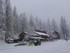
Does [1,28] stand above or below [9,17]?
below

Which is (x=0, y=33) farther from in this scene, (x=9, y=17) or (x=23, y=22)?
(x=23, y=22)

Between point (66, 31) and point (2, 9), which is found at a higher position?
point (2, 9)

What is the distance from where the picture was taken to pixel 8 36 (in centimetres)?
5512

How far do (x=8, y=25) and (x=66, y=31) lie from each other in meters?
55.0

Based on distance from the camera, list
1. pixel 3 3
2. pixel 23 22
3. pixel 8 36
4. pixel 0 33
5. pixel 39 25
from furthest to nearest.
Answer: pixel 39 25 < pixel 23 22 < pixel 8 36 < pixel 3 3 < pixel 0 33

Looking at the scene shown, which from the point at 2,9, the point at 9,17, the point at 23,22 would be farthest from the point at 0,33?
the point at 23,22

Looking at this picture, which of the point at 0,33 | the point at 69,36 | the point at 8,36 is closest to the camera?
the point at 0,33

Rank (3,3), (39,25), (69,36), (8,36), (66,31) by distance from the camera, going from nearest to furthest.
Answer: (3,3) < (8,36) < (66,31) < (69,36) < (39,25)

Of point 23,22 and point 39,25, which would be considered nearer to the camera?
point 23,22

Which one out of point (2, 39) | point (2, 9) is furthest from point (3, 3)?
point (2, 39)

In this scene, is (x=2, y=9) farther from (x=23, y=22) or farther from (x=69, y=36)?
(x=69, y=36)

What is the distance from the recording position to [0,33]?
47094 mm

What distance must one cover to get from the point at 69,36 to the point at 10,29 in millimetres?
62900

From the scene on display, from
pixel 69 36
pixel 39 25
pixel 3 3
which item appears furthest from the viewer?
pixel 39 25
